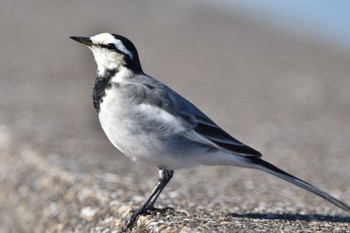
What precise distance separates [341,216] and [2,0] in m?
18.1

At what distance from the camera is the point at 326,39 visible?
70.9ft

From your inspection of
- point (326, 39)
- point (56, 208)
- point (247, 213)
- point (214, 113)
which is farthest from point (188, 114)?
point (326, 39)

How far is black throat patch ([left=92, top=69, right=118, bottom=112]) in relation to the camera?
18.4 feet

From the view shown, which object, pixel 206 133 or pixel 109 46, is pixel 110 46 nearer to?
pixel 109 46

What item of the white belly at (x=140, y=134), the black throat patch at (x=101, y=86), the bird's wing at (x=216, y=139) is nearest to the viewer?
the white belly at (x=140, y=134)

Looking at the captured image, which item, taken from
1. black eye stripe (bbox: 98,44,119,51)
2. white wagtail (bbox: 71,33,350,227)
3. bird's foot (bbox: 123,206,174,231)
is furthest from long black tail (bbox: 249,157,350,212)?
black eye stripe (bbox: 98,44,119,51)

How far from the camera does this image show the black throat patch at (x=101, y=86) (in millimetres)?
5617

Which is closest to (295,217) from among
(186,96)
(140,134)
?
(140,134)

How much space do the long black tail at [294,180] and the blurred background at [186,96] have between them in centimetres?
75

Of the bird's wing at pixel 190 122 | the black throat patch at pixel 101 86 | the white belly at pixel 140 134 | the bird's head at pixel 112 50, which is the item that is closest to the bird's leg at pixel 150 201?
the white belly at pixel 140 134

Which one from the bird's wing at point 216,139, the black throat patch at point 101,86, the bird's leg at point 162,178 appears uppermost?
the bird's wing at point 216,139

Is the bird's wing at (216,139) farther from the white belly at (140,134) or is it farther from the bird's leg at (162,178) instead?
the bird's leg at (162,178)

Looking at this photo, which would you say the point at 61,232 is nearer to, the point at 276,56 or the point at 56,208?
the point at 56,208

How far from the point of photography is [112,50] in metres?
5.77
